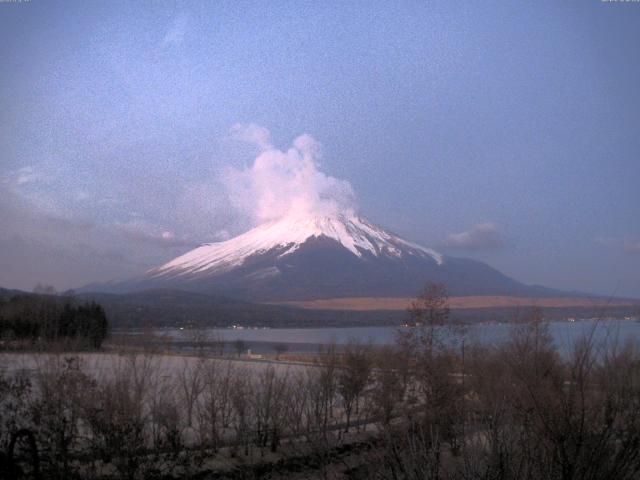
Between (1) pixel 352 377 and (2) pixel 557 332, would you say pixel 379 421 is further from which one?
(1) pixel 352 377

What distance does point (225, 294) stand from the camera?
133250 mm

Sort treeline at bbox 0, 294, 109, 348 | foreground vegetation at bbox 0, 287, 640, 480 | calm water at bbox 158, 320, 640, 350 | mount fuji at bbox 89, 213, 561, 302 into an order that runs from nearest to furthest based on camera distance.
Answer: foreground vegetation at bbox 0, 287, 640, 480
calm water at bbox 158, 320, 640, 350
treeline at bbox 0, 294, 109, 348
mount fuji at bbox 89, 213, 561, 302

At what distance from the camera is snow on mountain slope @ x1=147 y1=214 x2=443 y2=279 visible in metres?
153

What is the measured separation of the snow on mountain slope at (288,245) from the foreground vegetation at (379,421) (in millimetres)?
127925

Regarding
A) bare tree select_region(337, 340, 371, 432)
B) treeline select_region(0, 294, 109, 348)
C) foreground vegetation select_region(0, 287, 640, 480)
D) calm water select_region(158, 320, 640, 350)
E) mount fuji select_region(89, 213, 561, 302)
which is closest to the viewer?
foreground vegetation select_region(0, 287, 640, 480)

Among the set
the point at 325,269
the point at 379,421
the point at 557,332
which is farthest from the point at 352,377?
the point at 325,269

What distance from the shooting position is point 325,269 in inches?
5591

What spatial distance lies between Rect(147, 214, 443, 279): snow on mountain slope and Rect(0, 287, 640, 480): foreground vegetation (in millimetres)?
127925

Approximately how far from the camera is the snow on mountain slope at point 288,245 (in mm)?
153375

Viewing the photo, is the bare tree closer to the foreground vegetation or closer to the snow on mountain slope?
the foreground vegetation

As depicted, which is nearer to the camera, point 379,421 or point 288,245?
point 379,421

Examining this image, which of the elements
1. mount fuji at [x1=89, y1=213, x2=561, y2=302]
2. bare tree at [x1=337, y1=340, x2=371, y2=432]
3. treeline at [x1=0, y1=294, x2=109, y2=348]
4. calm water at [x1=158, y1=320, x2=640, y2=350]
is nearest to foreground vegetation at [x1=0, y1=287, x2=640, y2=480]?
bare tree at [x1=337, y1=340, x2=371, y2=432]

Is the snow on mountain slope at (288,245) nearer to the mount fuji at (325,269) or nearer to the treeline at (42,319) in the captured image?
the mount fuji at (325,269)

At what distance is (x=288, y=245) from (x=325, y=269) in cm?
1992
